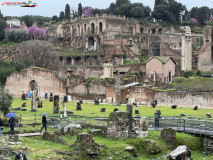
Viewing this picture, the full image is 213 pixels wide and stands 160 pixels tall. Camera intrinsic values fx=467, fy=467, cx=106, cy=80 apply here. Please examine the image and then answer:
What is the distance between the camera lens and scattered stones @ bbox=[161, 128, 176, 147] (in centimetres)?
2441

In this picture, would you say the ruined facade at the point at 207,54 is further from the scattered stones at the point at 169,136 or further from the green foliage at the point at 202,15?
the scattered stones at the point at 169,136

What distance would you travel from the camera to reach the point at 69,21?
100 meters

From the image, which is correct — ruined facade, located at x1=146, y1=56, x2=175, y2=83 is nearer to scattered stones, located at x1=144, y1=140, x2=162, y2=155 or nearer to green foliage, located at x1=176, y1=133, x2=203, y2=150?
green foliage, located at x1=176, y1=133, x2=203, y2=150

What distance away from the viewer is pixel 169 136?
2448 centimetres

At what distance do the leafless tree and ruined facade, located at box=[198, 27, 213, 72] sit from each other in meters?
22.7

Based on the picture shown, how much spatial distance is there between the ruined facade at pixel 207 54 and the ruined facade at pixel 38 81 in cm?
2768

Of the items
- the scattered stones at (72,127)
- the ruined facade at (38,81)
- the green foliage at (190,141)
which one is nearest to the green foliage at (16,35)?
the ruined facade at (38,81)

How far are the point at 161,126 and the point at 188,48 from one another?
164ft

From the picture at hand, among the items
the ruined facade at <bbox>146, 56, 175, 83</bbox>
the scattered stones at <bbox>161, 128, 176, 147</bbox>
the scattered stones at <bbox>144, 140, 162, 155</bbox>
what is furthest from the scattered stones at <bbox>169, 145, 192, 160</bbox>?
the ruined facade at <bbox>146, 56, 175, 83</bbox>

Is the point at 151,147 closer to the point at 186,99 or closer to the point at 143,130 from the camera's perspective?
the point at 143,130

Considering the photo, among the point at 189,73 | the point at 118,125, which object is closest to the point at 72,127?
the point at 118,125

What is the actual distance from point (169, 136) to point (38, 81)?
103 feet

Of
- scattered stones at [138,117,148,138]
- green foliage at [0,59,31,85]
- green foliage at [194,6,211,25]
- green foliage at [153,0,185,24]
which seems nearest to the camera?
scattered stones at [138,117,148,138]

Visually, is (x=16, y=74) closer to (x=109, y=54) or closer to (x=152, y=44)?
(x=109, y=54)
